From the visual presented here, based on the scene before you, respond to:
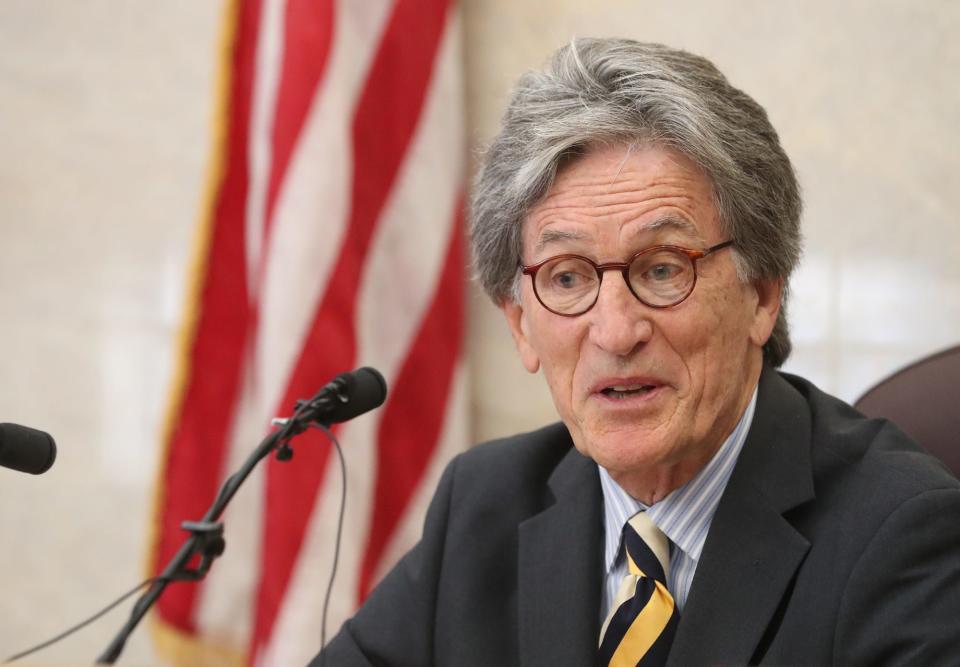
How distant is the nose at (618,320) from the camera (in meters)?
1.78

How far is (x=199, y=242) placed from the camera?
322 centimetres

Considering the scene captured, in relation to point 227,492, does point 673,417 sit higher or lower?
higher

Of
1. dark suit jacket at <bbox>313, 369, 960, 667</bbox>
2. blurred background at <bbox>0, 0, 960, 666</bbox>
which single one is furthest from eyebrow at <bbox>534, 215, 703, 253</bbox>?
blurred background at <bbox>0, 0, 960, 666</bbox>

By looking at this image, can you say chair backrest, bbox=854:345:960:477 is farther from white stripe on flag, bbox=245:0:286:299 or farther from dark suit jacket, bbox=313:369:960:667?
white stripe on flag, bbox=245:0:286:299

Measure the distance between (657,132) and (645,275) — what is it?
22 centimetres

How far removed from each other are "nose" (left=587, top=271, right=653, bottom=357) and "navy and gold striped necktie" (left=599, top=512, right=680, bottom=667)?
32cm

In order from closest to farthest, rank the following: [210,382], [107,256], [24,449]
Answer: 1. [24,449]
2. [210,382]
3. [107,256]

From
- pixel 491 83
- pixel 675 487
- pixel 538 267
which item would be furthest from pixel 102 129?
pixel 675 487

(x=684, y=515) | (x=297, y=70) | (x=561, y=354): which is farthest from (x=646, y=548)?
(x=297, y=70)

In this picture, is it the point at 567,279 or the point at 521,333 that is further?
the point at 521,333

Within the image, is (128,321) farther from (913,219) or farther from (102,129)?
(913,219)

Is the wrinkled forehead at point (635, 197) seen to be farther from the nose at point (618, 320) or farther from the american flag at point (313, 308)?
the american flag at point (313, 308)

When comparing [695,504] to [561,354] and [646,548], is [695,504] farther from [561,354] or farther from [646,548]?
[561,354]

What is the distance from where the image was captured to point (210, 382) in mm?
3223
